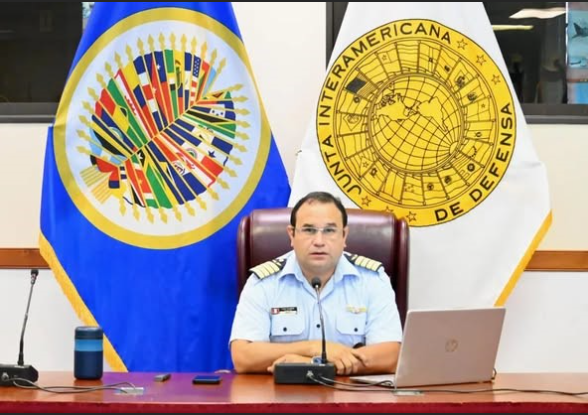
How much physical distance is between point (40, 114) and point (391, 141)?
150 cm

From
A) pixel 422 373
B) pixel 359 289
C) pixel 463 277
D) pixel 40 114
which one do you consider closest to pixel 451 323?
pixel 422 373

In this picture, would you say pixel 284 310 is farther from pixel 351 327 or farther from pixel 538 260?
pixel 538 260

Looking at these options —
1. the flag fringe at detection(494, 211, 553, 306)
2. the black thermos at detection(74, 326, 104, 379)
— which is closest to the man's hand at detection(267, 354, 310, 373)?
the black thermos at detection(74, 326, 104, 379)

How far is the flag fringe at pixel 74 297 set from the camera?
12.3ft

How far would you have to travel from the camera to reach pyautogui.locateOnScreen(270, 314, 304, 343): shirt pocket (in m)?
3.25

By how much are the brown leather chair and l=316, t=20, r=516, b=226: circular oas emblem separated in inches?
16.0

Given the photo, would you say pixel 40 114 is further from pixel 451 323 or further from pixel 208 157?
pixel 451 323

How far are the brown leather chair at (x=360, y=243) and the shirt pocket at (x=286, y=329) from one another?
25 cm

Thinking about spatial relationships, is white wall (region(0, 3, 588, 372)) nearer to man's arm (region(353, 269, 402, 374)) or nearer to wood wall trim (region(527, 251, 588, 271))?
wood wall trim (region(527, 251, 588, 271))

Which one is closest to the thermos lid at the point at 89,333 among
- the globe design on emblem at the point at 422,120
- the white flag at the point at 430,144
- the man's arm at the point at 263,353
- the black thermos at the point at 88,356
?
the black thermos at the point at 88,356

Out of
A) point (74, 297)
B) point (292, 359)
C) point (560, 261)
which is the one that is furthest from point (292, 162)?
point (292, 359)

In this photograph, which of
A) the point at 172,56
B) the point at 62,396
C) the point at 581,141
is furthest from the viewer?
the point at 581,141

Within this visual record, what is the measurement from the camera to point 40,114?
13.6 feet

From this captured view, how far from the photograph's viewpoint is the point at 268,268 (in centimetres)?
333
